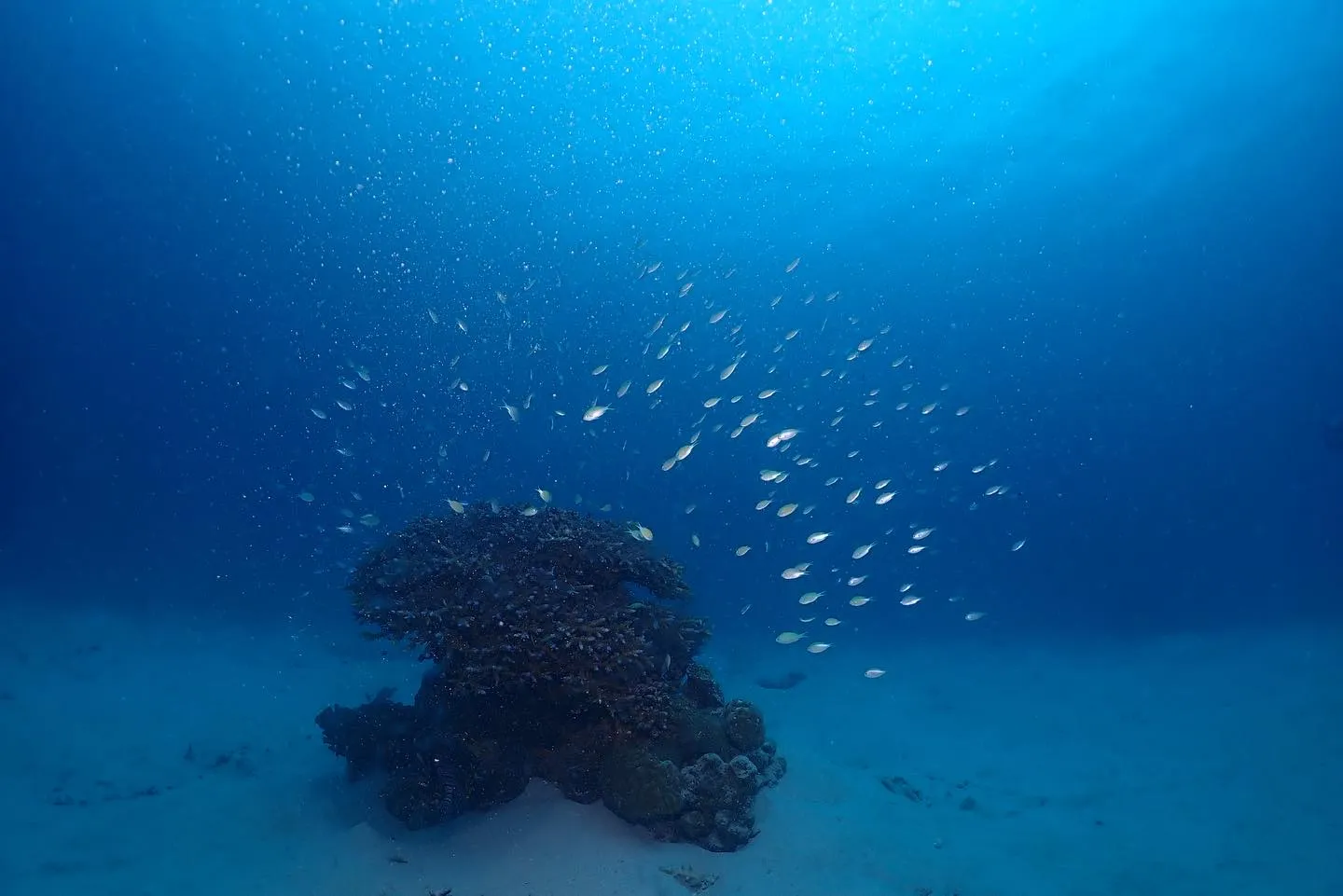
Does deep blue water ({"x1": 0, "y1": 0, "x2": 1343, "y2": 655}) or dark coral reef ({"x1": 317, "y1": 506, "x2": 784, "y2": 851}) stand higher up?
deep blue water ({"x1": 0, "y1": 0, "x2": 1343, "y2": 655})

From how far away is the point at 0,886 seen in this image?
698 cm

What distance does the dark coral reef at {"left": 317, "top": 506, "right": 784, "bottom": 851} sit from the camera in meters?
7.11

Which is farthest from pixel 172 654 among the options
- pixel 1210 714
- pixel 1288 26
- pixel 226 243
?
pixel 1288 26

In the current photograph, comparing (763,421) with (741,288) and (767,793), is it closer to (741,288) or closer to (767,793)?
(741,288)

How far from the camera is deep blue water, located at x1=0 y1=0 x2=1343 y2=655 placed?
93.8ft

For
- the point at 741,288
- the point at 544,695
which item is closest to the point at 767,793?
the point at 544,695

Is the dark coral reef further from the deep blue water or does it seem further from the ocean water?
the deep blue water

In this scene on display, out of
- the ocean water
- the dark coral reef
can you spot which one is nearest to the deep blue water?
the ocean water

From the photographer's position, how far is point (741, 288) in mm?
45750

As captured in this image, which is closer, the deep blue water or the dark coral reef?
the dark coral reef

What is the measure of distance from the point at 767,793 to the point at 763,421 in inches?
1666

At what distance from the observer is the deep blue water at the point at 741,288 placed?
2858cm

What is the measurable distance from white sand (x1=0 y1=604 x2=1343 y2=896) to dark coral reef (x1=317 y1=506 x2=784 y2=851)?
0.48 m

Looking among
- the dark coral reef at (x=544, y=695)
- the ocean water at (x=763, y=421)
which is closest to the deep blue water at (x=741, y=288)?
the ocean water at (x=763, y=421)
